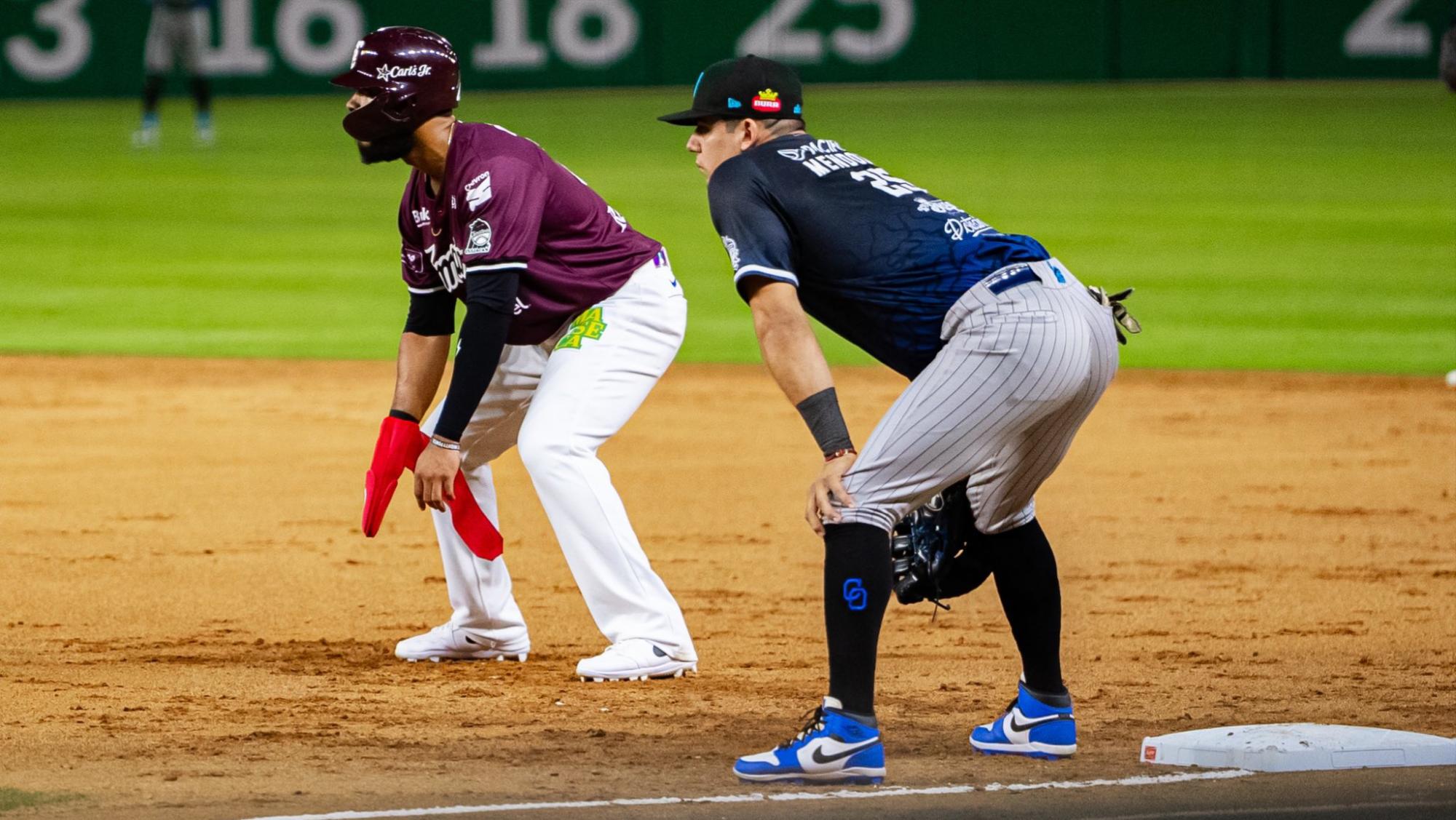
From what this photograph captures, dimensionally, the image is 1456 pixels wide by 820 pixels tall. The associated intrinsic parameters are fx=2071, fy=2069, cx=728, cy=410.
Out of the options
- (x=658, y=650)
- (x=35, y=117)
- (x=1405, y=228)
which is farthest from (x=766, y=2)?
(x=658, y=650)

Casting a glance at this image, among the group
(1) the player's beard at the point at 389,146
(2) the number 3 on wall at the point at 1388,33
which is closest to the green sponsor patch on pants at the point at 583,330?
(1) the player's beard at the point at 389,146

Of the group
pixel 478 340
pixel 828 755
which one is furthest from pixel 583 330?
pixel 828 755

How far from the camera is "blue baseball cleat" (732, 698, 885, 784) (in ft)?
14.2

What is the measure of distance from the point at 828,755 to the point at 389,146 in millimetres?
1980

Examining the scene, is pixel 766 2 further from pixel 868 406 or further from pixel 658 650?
pixel 658 650

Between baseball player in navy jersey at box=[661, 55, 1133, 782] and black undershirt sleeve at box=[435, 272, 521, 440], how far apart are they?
0.75 metres

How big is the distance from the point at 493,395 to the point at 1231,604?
2.56 m

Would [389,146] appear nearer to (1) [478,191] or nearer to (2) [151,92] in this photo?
(1) [478,191]

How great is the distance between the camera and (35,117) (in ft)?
87.4

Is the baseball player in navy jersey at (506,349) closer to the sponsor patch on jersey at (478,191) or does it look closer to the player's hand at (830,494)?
the sponsor patch on jersey at (478,191)

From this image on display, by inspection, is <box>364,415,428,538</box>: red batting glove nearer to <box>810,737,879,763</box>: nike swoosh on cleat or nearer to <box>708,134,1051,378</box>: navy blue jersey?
<box>708,134,1051,378</box>: navy blue jersey

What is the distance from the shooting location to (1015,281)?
445 cm

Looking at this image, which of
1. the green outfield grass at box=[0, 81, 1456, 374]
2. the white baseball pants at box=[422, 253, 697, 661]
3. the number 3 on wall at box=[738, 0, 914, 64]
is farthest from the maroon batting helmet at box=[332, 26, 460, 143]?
the number 3 on wall at box=[738, 0, 914, 64]

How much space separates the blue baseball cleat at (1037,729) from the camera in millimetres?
4660
